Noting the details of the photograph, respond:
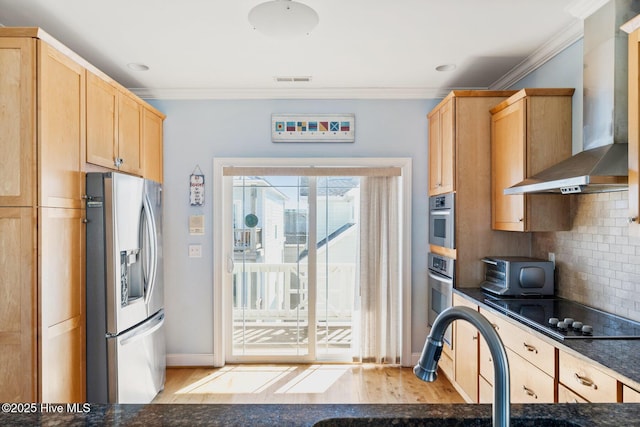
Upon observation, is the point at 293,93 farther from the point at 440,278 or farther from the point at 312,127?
the point at 440,278

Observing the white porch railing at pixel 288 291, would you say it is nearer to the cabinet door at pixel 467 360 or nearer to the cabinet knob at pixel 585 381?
the cabinet door at pixel 467 360

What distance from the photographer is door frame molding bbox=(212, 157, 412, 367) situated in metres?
3.66

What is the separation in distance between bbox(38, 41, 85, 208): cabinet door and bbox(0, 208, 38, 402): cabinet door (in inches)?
7.1


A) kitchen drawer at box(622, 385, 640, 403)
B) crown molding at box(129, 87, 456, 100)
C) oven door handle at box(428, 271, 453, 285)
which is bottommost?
kitchen drawer at box(622, 385, 640, 403)

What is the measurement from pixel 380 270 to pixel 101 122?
8.50ft

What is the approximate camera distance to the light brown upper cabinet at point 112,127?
2.46 meters

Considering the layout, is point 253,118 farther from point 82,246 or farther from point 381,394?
point 381,394

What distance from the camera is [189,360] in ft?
12.1

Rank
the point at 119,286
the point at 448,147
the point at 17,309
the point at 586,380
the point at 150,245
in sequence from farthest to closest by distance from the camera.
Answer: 1. the point at 448,147
2. the point at 150,245
3. the point at 119,286
4. the point at 17,309
5. the point at 586,380

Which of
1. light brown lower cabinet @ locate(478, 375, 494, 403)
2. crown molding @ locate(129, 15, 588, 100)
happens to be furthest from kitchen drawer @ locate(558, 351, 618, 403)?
crown molding @ locate(129, 15, 588, 100)

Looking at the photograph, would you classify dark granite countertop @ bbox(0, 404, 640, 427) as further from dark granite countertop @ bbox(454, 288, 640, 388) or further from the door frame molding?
the door frame molding

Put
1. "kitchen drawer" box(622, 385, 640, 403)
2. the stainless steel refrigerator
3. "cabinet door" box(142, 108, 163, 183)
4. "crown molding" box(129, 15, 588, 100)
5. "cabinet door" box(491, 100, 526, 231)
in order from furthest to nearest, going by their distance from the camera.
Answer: "crown molding" box(129, 15, 588, 100)
"cabinet door" box(142, 108, 163, 183)
"cabinet door" box(491, 100, 526, 231)
the stainless steel refrigerator
"kitchen drawer" box(622, 385, 640, 403)

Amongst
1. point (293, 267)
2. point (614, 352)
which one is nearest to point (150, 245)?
point (293, 267)

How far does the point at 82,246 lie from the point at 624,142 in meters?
3.06
